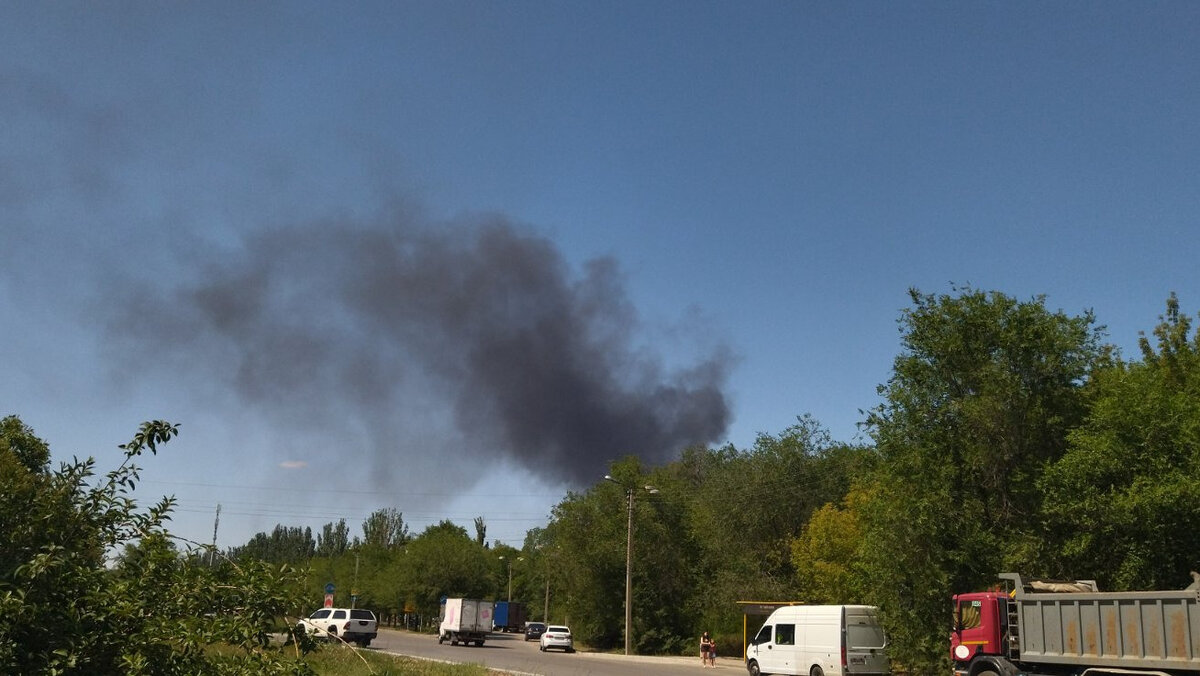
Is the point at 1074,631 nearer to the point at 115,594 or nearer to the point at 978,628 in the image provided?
the point at 978,628

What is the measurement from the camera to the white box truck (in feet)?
186

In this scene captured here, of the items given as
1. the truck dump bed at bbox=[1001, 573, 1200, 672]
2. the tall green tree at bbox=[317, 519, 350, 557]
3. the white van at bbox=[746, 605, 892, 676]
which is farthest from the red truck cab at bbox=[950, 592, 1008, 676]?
the tall green tree at bbox=[317, 519, 350, 557]

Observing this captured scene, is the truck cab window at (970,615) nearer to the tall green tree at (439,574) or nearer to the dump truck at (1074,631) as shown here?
the dump truck at (1074,631)

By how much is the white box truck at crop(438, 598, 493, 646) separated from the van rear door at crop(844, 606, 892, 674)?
3265 centimetres

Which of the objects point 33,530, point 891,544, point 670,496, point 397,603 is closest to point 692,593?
point 670,496

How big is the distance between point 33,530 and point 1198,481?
1132 inches

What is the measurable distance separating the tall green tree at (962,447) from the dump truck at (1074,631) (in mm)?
7501

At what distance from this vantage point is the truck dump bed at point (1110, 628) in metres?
16.7

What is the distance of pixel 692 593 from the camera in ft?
201

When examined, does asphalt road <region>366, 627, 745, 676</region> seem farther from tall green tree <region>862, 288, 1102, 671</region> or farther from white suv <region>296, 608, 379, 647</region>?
tall green tree <region>862, 288, 1102, 671</region>

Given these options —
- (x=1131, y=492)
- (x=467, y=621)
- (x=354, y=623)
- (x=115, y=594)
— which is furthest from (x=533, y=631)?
(x=115, y=594)

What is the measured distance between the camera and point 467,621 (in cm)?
5672

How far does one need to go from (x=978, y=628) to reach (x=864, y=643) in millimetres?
8017

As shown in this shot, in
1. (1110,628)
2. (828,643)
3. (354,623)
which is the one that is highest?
(1110,628)
